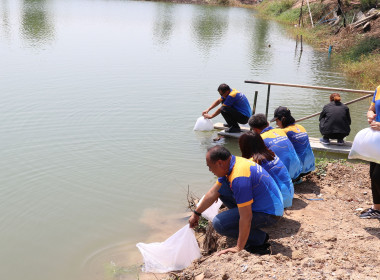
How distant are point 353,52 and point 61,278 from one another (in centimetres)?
1725

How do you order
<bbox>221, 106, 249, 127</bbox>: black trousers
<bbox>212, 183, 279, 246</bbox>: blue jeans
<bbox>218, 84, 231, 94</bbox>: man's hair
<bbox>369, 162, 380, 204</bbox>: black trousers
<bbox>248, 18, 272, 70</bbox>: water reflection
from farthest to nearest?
<bbox>248, 18, 272, 70</bbox>: water reflection → <bbox>221, 106, 249, 127</bbox>: black trousers → <bbox>218, 84, 231, 94</bbox>: man's hair → <bbox>369, 162, 380, 204</bbox>: black trousers → <bbox>212, 183, 279, 246</bbox>: blue jeans

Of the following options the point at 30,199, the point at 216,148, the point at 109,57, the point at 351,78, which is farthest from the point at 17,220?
the point at 351,78

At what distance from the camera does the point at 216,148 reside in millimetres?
3783

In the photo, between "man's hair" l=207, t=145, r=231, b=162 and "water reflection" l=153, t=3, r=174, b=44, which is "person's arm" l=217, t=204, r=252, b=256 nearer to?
"man's hair" l=207, t=145, r=231, b=162

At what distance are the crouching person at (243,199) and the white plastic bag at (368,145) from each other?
1.03 m

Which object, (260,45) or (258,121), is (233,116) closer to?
(258,121)

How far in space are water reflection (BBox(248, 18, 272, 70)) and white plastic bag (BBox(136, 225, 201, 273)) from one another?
13181 millimetres

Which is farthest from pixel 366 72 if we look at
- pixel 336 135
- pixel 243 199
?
pixel 243 199

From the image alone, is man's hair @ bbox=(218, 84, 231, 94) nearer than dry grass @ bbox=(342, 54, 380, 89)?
Yes

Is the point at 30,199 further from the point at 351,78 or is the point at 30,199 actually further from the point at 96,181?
the point at 351,78

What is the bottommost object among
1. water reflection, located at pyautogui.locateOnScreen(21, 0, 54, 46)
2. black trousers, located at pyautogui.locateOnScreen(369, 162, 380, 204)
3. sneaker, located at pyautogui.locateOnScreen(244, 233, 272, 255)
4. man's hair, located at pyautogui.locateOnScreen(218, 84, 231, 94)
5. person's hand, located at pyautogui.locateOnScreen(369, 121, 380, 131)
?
sneaker, located at pyautogui.locateOnScreen(244, 233, 272, 255)

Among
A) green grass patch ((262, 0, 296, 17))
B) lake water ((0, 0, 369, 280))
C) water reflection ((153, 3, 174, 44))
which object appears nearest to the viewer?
lake water ((0, 0, 369, 280))

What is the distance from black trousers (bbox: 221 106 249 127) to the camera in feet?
29.1

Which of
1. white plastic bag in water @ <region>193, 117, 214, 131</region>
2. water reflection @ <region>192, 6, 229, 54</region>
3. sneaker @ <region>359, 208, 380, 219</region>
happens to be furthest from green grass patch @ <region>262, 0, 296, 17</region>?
sneaker @ <region>359, 208, 380, 219</region>
